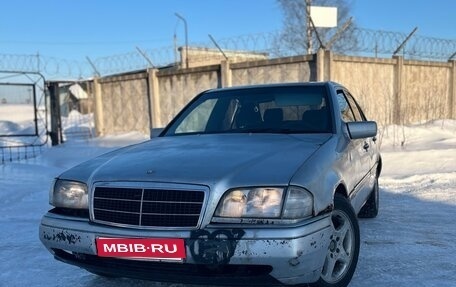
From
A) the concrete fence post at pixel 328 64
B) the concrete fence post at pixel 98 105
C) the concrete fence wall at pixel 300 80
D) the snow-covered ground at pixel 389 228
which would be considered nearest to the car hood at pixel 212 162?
the snow-covered ground at pixel 389 228

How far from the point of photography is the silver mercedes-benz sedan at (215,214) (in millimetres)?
2562

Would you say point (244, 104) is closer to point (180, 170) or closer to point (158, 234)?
point (180, 170)

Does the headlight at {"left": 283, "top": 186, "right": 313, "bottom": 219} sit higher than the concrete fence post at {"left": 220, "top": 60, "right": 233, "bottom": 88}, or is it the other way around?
the concrete fence post at {"left": 220, "top": 60, "right": 233, "bottom": 88}

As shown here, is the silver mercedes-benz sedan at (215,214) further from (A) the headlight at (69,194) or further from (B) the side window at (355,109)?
(B) the side window at (355,109)

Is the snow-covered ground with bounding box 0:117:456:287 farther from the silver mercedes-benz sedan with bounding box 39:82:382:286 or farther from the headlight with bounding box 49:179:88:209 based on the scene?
the headlight with bounding box 49:179:88:209

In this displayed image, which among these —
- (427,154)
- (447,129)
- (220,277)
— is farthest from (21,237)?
(447,129)

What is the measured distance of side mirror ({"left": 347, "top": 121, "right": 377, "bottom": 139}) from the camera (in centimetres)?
381

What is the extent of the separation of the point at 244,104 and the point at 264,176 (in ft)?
5.75

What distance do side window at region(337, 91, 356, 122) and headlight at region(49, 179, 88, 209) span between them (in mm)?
2255

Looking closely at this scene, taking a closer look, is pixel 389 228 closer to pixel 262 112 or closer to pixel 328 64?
pixel 262 112

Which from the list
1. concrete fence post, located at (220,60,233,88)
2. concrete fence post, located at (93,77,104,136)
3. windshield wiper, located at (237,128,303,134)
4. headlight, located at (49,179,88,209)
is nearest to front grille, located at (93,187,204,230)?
headlight, located at (49,179,88,209)

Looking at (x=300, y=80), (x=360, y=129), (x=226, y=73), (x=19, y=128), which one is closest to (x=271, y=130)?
(x=360, y=129)

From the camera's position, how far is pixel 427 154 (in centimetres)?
927

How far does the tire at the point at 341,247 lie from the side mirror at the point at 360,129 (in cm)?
78
